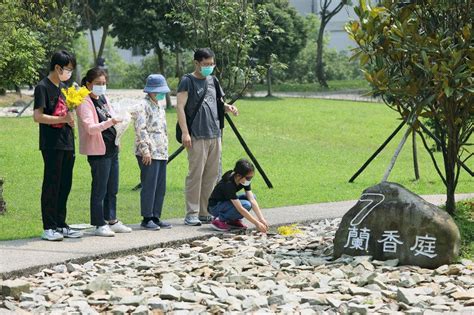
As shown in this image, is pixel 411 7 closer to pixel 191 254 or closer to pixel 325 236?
pixel 325 236

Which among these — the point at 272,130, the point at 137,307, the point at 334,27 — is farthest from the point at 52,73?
the point at 334,27

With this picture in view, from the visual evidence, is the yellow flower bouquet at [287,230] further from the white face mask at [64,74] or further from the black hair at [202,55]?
the white face mask at [64,74]

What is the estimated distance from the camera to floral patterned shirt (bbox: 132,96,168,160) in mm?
10711

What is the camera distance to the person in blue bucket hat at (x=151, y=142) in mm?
10719

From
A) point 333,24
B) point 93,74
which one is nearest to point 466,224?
point 93,74

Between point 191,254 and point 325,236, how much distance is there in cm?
179

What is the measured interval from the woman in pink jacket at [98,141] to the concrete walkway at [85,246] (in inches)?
9.6

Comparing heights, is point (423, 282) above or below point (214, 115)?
below

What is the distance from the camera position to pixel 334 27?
70.0 metres

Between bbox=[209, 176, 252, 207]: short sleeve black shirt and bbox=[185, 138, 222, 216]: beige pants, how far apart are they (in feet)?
0.98

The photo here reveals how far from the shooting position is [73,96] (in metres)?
9.57

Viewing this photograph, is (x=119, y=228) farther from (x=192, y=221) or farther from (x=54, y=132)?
(x=54, y=132)

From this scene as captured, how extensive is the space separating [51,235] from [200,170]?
2.08 m

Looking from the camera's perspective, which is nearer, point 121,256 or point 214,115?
point 121,256
